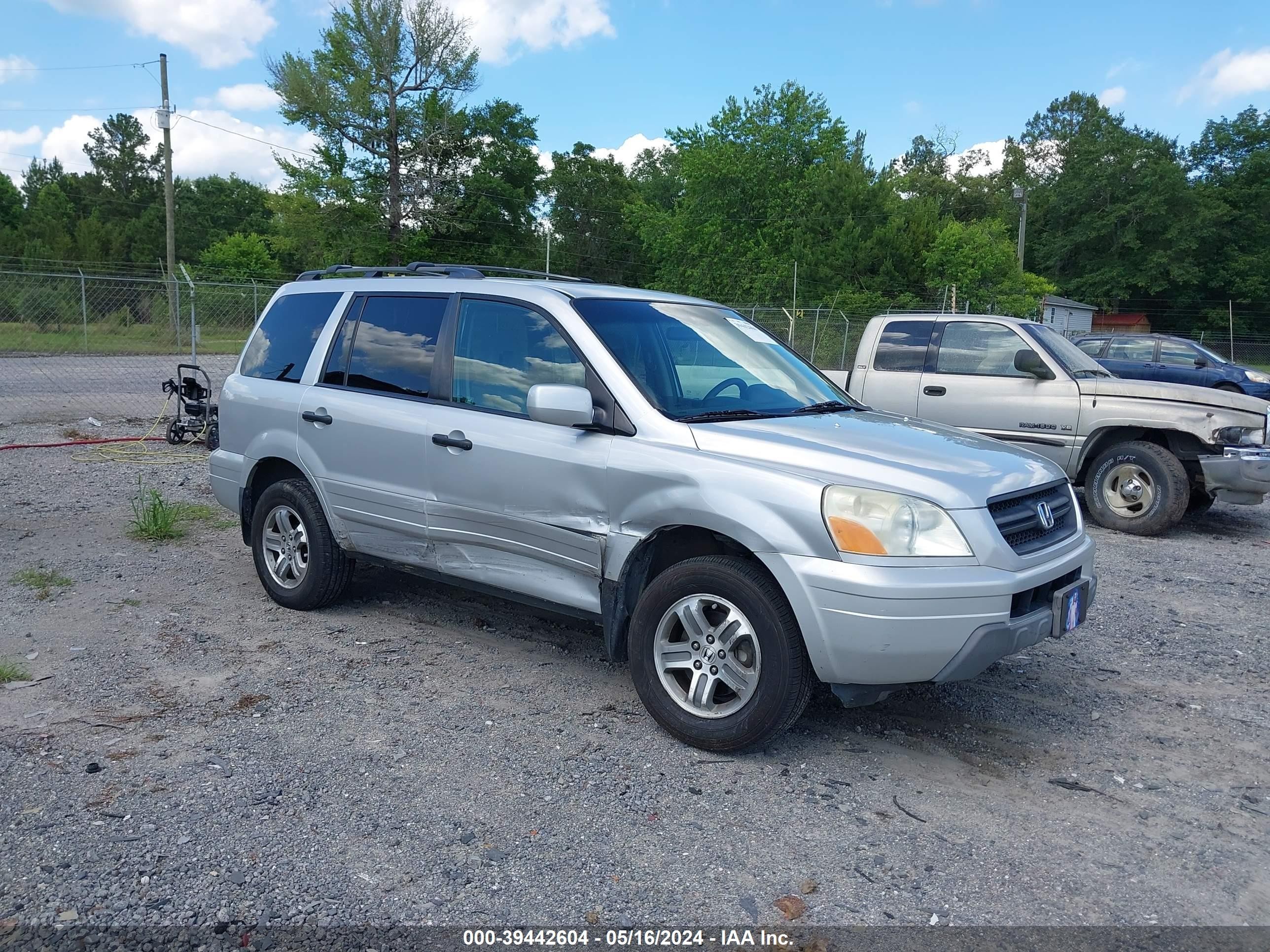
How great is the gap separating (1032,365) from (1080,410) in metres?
0.57

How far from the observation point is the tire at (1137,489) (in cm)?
838

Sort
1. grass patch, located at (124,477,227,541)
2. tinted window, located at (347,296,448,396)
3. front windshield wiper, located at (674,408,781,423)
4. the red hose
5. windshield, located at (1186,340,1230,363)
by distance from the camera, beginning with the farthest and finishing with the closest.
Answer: windshield, located at (1186,340,1230,363) < the red hose < grass patch, located at (124,477,227,541) < tinted window, located at (347,296,448,396) < front windshield wiper, located at (674,408,781,423)

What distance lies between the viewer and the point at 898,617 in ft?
11.4

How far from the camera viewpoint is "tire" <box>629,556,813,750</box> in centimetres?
365

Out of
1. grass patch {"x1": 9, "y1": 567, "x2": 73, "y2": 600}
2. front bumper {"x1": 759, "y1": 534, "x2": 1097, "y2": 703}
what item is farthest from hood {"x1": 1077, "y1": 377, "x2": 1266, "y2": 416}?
grass patch {"x1": 9, "y1": 567, "x2": 73, "y2": 600}

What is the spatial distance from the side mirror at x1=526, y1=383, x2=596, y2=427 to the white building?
153 feet

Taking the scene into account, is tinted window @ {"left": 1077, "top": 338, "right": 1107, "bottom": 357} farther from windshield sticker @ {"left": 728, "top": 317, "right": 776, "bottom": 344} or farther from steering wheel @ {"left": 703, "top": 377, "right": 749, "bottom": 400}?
steering wheel @ {"left": 703, "top": 377, "right": 749, "bottom": 400}

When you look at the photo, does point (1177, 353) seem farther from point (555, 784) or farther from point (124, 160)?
point (124, 160)

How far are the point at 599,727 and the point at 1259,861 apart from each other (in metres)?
2.38

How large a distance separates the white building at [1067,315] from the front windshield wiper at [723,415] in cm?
4610

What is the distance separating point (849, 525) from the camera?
3574 mm

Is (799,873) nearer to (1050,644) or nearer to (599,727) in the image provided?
(599,727)

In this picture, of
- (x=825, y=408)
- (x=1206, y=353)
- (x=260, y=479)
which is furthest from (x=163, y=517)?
(x=1206, y=353)

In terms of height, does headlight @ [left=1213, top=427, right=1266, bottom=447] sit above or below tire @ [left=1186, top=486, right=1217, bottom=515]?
above
